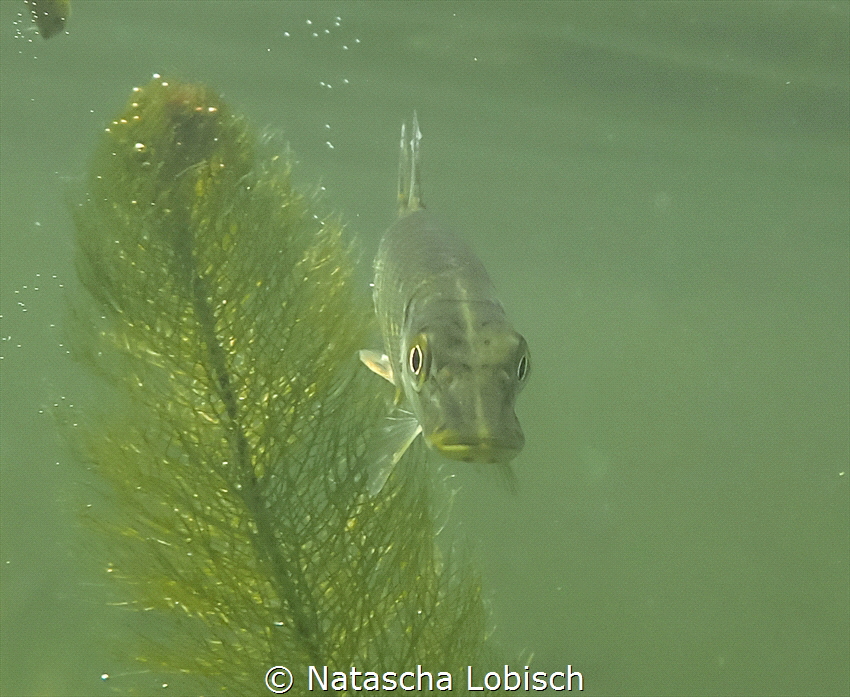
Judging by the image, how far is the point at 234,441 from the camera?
15.2ft

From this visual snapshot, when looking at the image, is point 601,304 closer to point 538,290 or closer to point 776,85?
point 538,290

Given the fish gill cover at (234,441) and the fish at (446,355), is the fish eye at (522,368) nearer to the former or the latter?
the fish at (446,355)

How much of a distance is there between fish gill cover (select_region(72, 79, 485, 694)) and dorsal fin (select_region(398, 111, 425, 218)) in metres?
0.87

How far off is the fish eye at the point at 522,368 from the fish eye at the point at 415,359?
362mm

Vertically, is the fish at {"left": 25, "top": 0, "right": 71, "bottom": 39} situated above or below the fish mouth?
above

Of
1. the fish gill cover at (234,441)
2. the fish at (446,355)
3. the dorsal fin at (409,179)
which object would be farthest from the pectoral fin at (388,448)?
the dorsal fin at (409,179)

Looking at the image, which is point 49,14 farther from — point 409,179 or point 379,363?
point 379,363

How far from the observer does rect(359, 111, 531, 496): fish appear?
2.61 meters

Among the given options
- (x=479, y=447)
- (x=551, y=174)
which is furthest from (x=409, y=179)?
(x=551, y=174)

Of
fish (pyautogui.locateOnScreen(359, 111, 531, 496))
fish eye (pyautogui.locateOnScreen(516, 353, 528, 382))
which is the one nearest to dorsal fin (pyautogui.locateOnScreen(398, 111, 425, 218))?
fish (pyautogui.locateOnScreen(359, 111, 531, 496))

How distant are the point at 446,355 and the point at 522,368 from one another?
0.98 feet

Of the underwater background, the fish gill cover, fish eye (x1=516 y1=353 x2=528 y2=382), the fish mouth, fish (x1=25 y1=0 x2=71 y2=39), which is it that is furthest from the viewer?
the underwater background

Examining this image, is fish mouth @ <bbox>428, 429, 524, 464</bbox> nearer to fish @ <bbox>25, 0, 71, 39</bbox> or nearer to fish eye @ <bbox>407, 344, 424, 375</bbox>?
fish eye @ <bbox>407, 344, 424, 375</bbox>

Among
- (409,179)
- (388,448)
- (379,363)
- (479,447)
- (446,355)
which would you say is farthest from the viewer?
(409,179)
